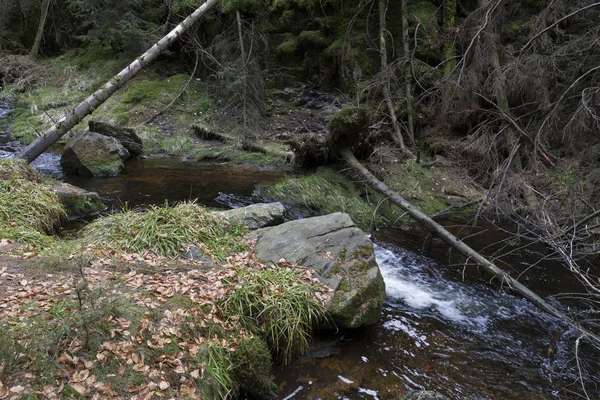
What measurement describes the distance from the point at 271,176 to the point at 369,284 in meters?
5.78

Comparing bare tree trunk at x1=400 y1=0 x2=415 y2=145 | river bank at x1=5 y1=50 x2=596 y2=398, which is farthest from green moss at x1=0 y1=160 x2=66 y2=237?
bare tree trunk at x1=400 y1=0 x2=415 y2=145

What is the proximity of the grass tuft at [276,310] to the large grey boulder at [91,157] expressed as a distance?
681 cm

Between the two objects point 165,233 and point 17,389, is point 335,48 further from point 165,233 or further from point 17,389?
point 17,389

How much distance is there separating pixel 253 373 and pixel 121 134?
31.4 ft

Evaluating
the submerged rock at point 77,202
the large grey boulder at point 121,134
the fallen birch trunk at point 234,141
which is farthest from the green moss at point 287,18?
the submerged rock at point 77,202

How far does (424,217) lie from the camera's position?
6.39 m

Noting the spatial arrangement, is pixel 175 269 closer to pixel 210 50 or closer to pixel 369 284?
pixel 369 284

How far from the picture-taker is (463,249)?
224 inches

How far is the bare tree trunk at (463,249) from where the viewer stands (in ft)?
15.3

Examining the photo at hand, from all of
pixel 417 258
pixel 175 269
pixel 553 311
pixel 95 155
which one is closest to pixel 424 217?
pixel 417 258

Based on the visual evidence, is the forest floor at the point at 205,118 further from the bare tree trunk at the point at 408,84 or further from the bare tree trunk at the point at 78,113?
the bare tree trunk at the point at 78,113

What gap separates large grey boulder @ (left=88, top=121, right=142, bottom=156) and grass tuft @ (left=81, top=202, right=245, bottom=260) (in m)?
5.88

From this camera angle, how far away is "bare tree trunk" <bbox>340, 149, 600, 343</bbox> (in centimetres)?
466

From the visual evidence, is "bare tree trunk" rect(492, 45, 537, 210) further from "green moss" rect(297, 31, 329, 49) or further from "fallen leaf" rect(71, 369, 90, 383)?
"green moss" rect(297, 31, 329, 49)
